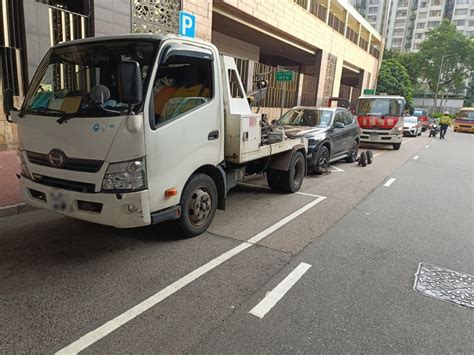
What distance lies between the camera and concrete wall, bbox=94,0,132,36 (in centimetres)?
952

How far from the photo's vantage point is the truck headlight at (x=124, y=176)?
3.48 m

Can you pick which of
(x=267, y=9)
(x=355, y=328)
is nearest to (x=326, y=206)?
(x=355, y=328)

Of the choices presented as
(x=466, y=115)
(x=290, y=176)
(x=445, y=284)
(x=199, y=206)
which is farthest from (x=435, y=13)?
(x=199, y=206)

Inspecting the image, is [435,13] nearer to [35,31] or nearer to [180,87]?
[35,31]

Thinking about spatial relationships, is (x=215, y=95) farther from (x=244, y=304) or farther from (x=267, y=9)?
(x=267, y=9)

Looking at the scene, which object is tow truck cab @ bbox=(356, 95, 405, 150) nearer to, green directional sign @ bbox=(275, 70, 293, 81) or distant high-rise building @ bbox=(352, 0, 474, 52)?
green directional sign @ bbox=(275, 70, 293, 81)

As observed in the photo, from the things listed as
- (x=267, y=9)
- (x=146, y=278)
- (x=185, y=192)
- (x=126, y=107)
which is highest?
(x=267, y=9)

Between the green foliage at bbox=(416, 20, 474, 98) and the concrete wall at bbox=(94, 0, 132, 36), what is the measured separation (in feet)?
215

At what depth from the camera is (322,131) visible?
9.03m

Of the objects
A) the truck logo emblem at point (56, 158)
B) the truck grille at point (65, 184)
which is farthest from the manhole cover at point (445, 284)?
the truck logo emblem at point (56, 158)

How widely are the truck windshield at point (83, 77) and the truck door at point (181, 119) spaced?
0.33 m

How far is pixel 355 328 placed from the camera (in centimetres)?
289

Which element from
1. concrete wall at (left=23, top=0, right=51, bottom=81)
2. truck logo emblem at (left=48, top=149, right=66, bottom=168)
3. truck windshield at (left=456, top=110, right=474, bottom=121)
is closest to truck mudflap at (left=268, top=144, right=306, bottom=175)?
truck logo emblem at (left=48, top=149, right=66, bottom=168)

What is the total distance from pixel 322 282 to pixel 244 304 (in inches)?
36.6
